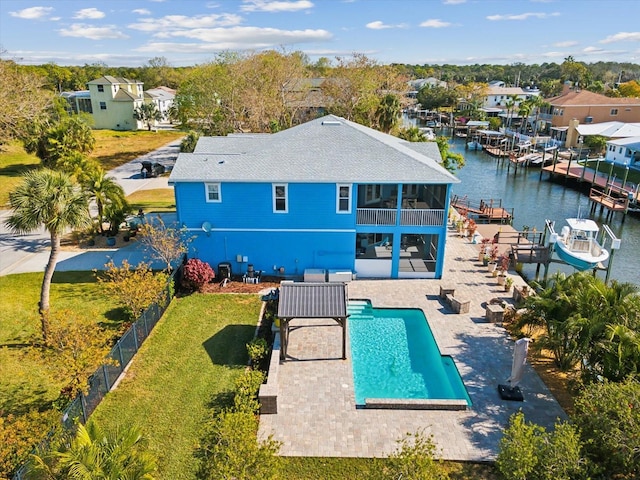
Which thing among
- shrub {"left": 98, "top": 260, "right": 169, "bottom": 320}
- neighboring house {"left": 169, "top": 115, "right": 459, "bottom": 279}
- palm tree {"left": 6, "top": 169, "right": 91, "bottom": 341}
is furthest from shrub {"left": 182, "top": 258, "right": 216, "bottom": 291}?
palm tree {"left": 6, "top": 169, "right": 91, "bottom": 341}

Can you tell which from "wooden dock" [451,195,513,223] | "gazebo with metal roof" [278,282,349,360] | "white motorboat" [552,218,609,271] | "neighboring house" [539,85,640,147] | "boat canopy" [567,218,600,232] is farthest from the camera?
"neighboring house" [539,85,640,147]

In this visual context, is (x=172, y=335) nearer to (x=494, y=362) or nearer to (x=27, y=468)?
(x=27, y=468)

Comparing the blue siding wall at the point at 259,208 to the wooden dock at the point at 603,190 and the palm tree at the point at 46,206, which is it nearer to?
the palm tree at the point at 46,206

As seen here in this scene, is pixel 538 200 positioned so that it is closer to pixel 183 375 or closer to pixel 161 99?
pixel 183 375

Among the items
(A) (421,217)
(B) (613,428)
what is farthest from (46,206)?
(B) (613,428)

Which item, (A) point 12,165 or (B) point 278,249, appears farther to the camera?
(A) point 12,165

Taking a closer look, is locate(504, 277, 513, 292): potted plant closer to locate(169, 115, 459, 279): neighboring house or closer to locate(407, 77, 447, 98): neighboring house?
locate(169, 115, 459, 279): neighboring house
